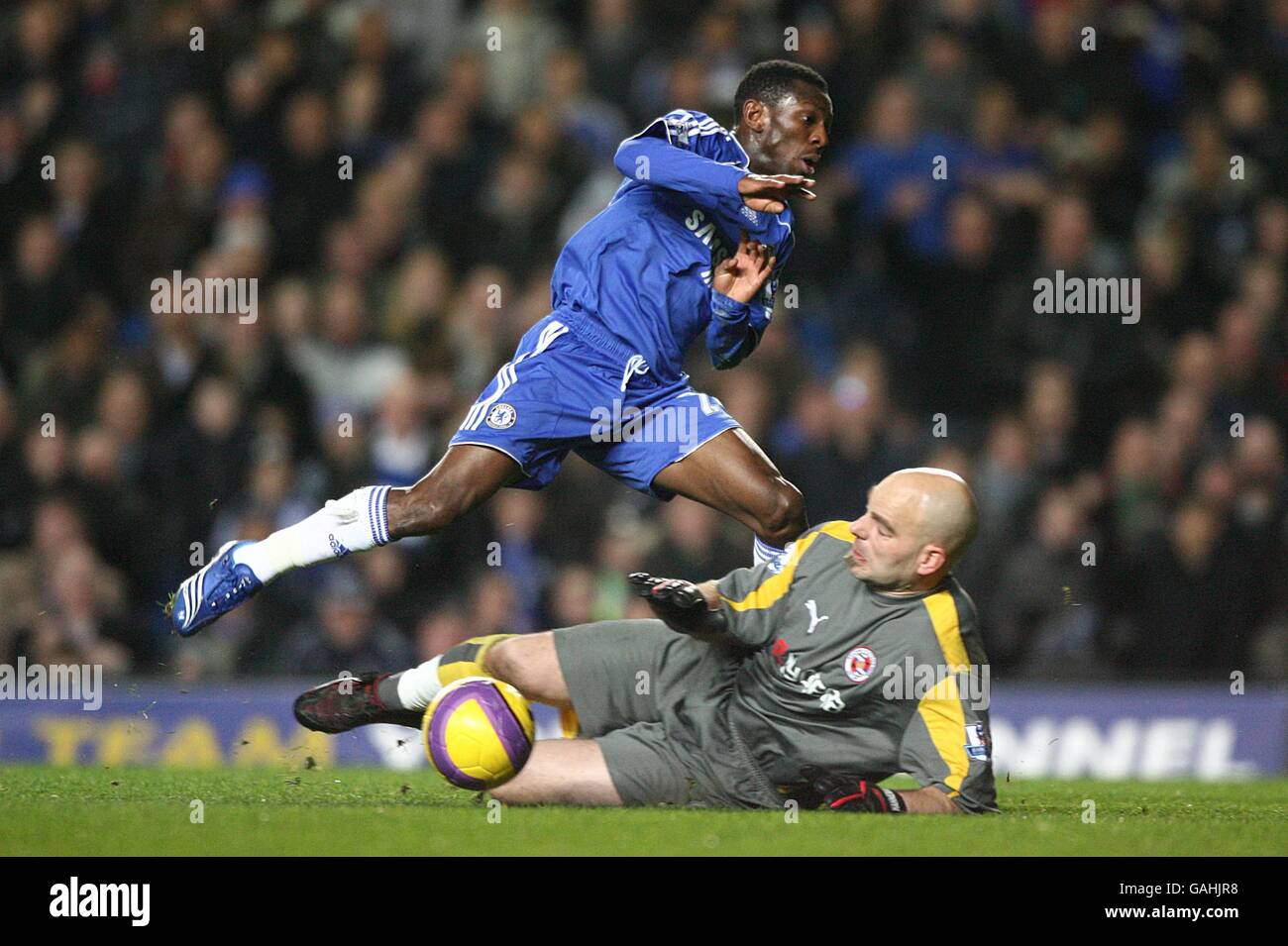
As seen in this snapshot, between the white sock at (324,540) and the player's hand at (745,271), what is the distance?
55.5 inches

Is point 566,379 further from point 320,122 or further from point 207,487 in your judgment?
point 320,122

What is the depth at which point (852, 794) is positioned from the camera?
5152 mm

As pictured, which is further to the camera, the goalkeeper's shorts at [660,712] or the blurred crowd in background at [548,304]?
the blurred crowd in background at [548,304]

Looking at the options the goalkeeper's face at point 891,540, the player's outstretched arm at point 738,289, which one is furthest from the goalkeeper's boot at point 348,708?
the player's outstretched arm at point 738,289

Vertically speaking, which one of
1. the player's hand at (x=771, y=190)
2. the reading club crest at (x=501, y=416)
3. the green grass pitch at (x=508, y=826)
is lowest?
the green grass pitch at (x=508, y=826)

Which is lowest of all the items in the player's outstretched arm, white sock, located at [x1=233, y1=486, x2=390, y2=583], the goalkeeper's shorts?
the goalkeeper's shorts

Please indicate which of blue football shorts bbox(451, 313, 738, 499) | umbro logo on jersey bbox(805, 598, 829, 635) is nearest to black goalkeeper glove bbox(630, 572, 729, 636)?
umbro logo on jersey bbox(805, 598, 829, 635)

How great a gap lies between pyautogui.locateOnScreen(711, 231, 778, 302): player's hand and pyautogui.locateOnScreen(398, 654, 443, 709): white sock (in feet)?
5.54

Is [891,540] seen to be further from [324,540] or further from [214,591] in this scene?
[214,591]

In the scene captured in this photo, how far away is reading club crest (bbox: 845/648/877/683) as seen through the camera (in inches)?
203

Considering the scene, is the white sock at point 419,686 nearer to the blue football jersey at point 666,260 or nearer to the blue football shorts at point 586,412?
the blue football shorts at point 586,412

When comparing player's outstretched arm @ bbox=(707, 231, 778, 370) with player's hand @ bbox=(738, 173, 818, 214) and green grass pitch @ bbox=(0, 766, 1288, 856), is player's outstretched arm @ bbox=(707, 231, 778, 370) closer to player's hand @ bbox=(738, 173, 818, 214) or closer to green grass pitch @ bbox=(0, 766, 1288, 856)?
player's hand @ bbox=(738, 173, 818, 214)

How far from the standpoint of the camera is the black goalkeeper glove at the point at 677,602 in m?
4.92

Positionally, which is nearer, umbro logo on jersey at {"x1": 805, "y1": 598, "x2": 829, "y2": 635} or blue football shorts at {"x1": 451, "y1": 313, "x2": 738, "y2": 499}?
umbro logo on jersey at {"x1": 805, "y1": 598, "x2": 829, "y2": 635}
